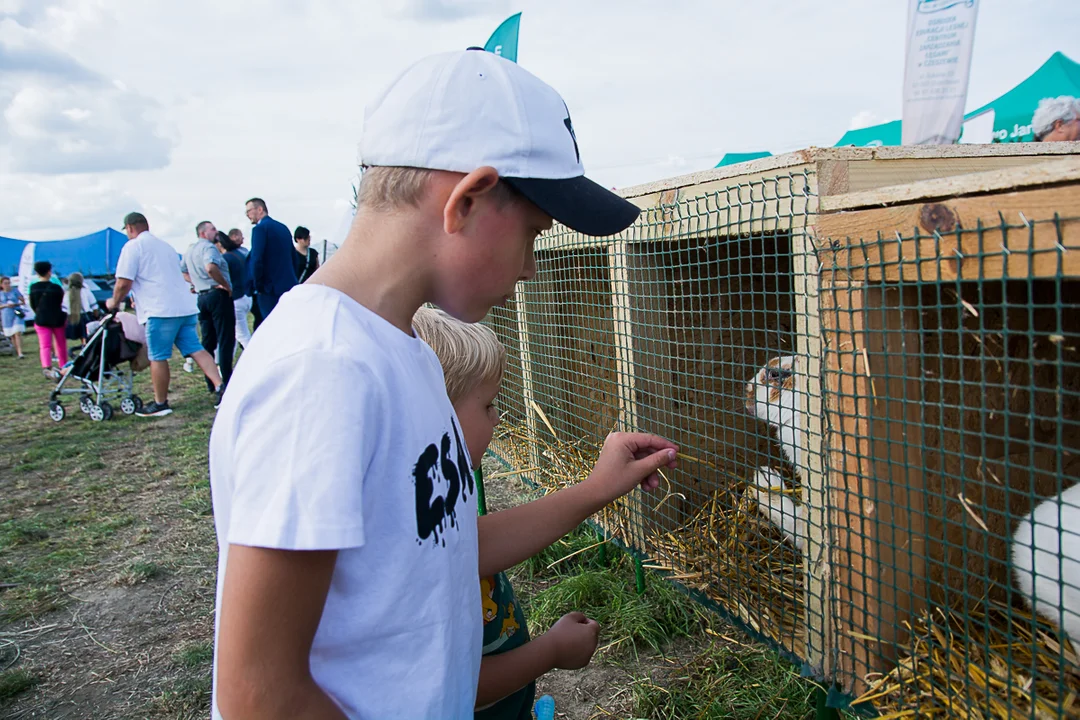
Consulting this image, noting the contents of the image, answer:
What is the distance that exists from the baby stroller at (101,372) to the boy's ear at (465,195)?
6.69 m

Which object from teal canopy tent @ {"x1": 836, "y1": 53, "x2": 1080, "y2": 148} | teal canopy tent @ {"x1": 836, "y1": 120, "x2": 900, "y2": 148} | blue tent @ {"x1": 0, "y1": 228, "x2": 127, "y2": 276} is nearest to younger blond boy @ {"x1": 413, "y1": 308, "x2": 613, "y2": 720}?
teal canopy tent @ {"x1": 836, "y1": 53, "x2": 1080, "y2": 148}

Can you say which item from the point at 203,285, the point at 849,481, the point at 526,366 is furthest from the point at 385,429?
the point at 203,285

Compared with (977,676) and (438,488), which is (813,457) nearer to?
(977,676)

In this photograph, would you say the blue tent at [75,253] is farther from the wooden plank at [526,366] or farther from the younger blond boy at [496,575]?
A: the younger blond boy at [496,575]

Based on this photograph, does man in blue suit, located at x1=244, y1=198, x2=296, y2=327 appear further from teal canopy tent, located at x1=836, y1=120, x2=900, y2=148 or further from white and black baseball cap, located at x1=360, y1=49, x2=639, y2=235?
teal canopy tent, located at x1=836, y1=120, x2=900, y2=148

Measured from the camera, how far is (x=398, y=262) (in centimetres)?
85

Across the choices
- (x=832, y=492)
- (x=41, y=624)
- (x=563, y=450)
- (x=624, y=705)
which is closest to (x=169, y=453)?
(x=41, y=624)

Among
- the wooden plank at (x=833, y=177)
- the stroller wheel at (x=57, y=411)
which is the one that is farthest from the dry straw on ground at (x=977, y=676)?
the stroller wheel at (x=57, y=411)

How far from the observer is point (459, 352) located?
1.37 meters

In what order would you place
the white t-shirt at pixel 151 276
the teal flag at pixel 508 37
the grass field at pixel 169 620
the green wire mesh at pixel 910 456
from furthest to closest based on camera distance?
1. the white t-shirt at pixel 151 276
2. the teal flag at pixel 508 37
3. the grass field at pixel 169 620
4. the green wire mesh at pixel 910 456

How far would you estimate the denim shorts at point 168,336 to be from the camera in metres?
6.21

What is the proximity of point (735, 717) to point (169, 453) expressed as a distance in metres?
4.88

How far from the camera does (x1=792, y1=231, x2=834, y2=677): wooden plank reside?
1.42m

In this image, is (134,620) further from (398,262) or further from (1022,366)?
(1022,366)
